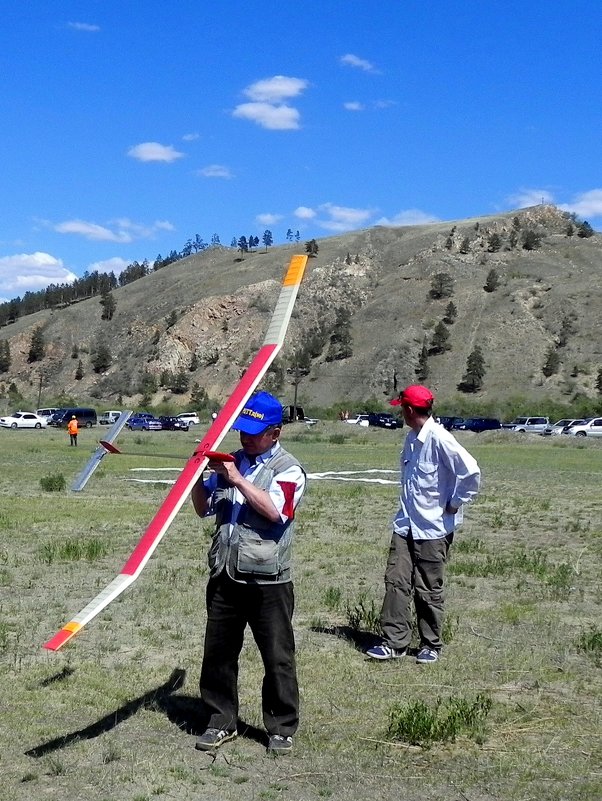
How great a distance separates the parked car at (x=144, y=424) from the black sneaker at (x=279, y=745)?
68729 mm

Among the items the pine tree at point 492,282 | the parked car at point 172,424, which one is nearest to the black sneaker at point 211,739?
the parked car at point 172,424

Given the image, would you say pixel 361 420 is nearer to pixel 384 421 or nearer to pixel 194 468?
pixel 384 421

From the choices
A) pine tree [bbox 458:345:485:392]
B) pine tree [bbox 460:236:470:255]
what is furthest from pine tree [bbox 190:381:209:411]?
pine tree [bbox 460:236:470:255]

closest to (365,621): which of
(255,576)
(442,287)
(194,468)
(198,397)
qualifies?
(255,576)

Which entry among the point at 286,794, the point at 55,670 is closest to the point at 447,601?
the point at 55,670

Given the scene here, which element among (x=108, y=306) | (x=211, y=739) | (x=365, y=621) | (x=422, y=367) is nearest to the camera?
(x=211, y=739)

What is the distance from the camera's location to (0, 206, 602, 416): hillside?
9781 centimetres

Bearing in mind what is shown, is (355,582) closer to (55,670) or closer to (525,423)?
(55,670)

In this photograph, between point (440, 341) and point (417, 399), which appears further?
point (440, 341)

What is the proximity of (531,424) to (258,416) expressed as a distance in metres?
70.0

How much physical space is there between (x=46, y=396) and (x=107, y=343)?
12.5 metres

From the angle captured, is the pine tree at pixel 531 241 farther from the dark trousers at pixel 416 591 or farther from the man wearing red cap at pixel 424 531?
the dark trousers at pixel 416 591

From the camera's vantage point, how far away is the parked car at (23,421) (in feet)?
243

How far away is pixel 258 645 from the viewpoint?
5738 mm
